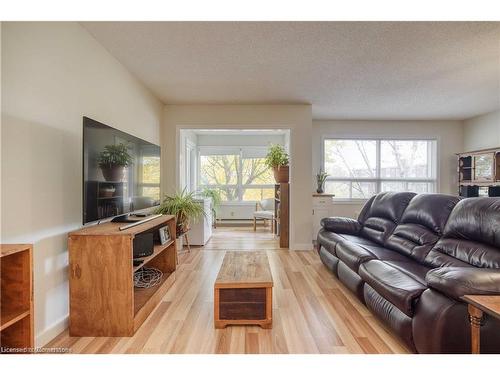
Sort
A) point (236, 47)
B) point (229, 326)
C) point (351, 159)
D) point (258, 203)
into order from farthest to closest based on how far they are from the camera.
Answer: point (258, 203) → point (351, 159) → point (236, 47) → point (229, 326)

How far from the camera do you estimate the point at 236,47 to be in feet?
8.39

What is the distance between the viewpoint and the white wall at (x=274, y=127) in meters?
4.43

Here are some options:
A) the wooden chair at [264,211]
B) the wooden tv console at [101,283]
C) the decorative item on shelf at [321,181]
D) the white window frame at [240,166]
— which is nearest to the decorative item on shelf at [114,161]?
the wooden tv console at [101,283]

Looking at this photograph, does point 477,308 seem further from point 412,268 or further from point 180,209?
point 180,209

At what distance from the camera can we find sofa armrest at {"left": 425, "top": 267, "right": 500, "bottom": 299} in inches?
52.6

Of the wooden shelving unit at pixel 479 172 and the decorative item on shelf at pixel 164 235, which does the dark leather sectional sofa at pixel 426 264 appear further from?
the wooden shelving unit at pixel 479 172

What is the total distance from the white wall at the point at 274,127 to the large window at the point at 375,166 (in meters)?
1.46

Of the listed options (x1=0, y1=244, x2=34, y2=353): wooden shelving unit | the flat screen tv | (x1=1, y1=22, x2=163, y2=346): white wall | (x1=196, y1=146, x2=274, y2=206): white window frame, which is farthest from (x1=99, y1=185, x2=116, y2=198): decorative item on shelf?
(x1=196, y1=146, x2=274, y2=206): white window frame

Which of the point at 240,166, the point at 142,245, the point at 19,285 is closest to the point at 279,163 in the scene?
the point at 240,166

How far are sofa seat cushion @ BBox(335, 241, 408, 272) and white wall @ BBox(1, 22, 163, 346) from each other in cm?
242

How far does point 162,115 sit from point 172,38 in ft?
7.09

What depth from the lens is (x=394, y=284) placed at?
1803 mm
